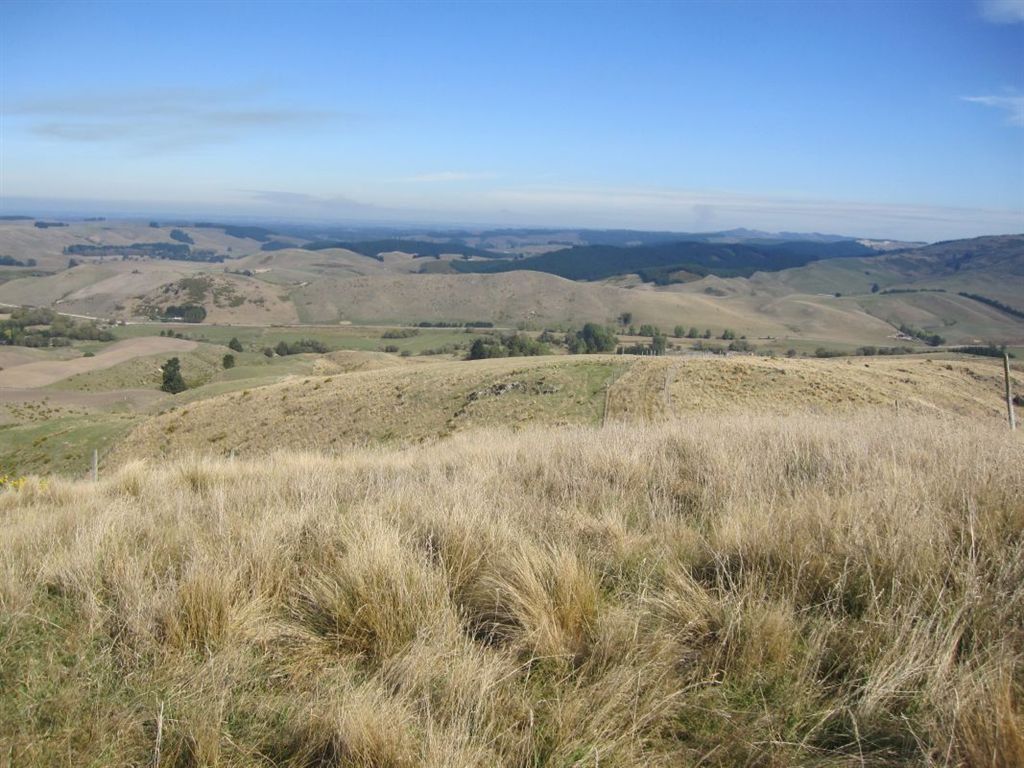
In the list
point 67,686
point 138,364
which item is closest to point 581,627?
point 67,686

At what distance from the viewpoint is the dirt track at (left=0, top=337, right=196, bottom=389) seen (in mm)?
77750

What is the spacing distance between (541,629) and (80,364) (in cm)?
10554

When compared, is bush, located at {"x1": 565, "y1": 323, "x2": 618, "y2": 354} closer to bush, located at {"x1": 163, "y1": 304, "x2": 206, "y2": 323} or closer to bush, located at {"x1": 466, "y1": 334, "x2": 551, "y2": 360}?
bush, located at {"x1": 466, "y1": 334, "x2": 551, "y2": 360}

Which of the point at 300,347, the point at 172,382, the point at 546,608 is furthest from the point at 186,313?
the point at 546,608

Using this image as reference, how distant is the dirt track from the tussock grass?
284ft

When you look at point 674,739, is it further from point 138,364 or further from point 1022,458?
point 138,364

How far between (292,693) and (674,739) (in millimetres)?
1762

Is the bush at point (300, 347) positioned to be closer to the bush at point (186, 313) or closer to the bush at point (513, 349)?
the bush at point (513, 349)

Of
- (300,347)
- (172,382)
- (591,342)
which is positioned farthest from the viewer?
(300,347)

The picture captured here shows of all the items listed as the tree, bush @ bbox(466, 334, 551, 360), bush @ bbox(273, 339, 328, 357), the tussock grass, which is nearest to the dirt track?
the tree

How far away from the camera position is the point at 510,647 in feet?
11.1

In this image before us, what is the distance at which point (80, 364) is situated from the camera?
90.2m

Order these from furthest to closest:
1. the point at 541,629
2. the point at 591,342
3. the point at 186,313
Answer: the point at 186,313 → the point at 591,342 → the point at 541,629

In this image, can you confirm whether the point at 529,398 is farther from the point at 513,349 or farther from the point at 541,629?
the point at 513,349
